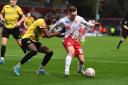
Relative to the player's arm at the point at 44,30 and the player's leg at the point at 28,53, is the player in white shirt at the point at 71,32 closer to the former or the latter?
the player's arm at the point at 44,30

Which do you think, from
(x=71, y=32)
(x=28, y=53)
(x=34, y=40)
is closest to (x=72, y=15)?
(x=71, y=32)

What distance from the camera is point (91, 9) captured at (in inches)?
3551

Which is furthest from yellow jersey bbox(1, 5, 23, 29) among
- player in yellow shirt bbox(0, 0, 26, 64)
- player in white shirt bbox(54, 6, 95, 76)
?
player in white shirt bbox(54, 6, 95, 76)

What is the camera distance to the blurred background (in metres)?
68.0

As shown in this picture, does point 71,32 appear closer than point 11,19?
Yes

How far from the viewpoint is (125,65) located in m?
20.2

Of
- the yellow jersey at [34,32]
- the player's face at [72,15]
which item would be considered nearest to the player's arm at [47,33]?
the yellow jersey at [34,32]

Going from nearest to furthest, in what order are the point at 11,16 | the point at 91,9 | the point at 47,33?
the point at 47,33, the point at 11,16, the point at 91,9

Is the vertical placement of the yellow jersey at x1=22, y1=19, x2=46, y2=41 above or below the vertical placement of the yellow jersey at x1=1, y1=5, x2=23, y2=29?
above

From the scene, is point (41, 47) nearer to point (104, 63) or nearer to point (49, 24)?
point (49, 24)

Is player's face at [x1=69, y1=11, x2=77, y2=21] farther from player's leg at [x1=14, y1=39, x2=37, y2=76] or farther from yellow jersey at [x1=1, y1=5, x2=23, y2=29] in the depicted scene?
yellow jersey at [x1=1, y1=5, x2=23, y2=29]

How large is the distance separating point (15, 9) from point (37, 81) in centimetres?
560

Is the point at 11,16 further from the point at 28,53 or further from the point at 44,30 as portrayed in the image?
the point at 44,30

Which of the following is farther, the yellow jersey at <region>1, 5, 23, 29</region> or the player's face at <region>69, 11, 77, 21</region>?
the yellow jersey at <region>1, 5, 23, 29</region>
